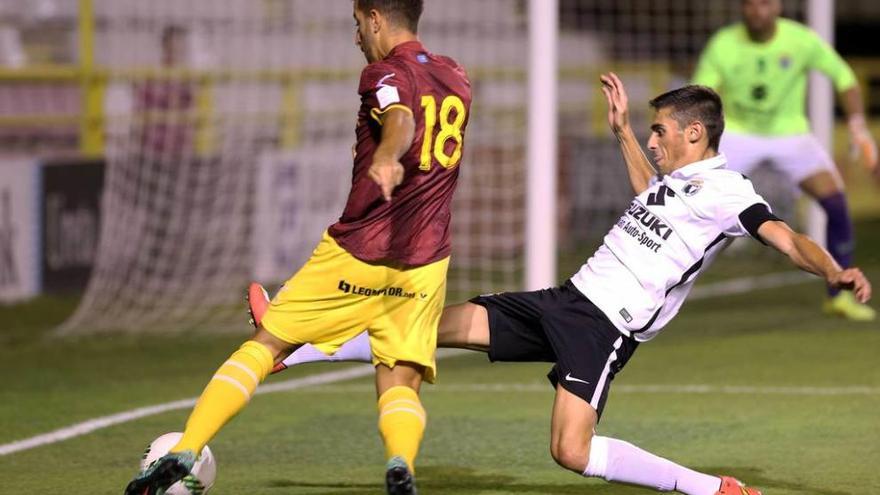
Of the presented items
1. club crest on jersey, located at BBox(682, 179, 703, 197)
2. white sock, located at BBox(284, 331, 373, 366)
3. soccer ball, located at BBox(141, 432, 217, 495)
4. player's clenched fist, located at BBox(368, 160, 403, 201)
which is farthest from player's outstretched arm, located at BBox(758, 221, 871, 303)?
soccer ball, located at BBox(141, 432, 217, 495)

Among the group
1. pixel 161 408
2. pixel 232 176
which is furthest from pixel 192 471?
pixel 232 176

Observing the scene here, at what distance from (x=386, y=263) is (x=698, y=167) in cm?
111

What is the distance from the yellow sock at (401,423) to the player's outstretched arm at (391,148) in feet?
2.46

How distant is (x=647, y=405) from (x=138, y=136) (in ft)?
23.2

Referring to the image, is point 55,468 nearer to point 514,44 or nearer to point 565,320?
point 565,320

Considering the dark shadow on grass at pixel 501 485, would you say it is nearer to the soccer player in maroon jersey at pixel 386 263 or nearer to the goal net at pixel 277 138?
the soccer player in maroon jersey at pixel 386 263

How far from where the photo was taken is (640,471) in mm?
5254

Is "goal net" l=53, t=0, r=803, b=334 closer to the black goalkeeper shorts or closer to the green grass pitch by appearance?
the green grass pitch

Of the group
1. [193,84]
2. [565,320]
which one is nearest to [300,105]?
[193,84]

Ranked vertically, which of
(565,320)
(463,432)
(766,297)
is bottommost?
(766,297)

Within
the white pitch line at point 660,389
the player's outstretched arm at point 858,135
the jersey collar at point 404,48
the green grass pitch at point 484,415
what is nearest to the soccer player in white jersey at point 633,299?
the green grass pitch at point 484,415

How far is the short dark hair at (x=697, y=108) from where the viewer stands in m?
5.50

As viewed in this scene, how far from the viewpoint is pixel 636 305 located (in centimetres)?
540

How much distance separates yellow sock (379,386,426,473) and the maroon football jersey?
16.8 inches
